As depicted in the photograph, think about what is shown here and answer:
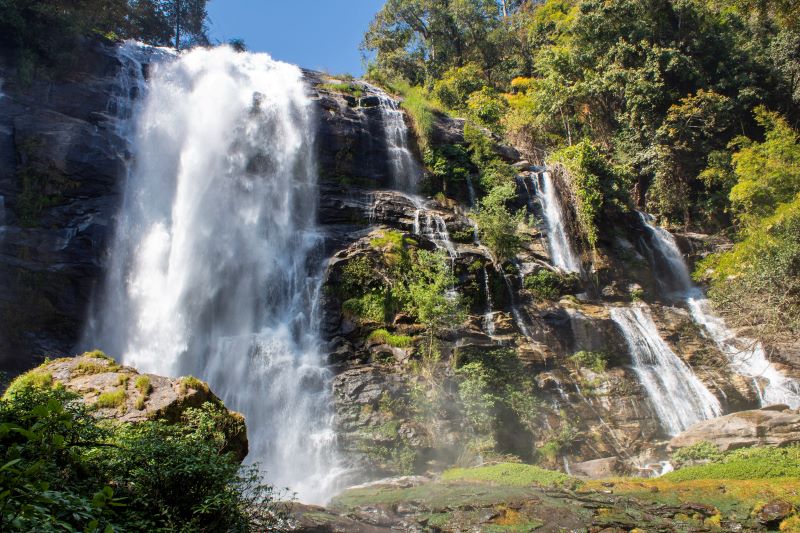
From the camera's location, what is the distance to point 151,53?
76.4 feet

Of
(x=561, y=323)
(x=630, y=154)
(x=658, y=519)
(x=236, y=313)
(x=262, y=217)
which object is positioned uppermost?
(x=630, y=154)

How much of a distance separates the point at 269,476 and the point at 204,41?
31.1 meters

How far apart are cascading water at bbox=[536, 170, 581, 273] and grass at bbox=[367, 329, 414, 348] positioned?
8.09 metres

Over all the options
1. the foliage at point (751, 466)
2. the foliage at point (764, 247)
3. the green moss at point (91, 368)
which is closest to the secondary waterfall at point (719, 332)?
the foliage at point (764, 247)

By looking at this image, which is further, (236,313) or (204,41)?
(204,41)

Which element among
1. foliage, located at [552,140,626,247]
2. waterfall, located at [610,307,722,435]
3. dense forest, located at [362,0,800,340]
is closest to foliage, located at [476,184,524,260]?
dense forest, located at [362,0,800,340]

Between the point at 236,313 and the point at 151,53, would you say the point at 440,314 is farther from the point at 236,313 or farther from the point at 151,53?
the point at 151,53

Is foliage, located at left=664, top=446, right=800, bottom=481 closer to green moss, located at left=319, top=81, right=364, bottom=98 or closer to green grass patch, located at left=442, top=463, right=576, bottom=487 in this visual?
green grass patch, located at left=442, top=463, right=576, bottom=487

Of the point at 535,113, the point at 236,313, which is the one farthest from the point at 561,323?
the point at 535,113

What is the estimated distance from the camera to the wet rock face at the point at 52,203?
15125 mm

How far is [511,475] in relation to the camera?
11156mm

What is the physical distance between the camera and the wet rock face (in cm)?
1512

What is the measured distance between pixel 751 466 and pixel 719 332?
9703 millimetres

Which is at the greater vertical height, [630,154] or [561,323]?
[630,154]
